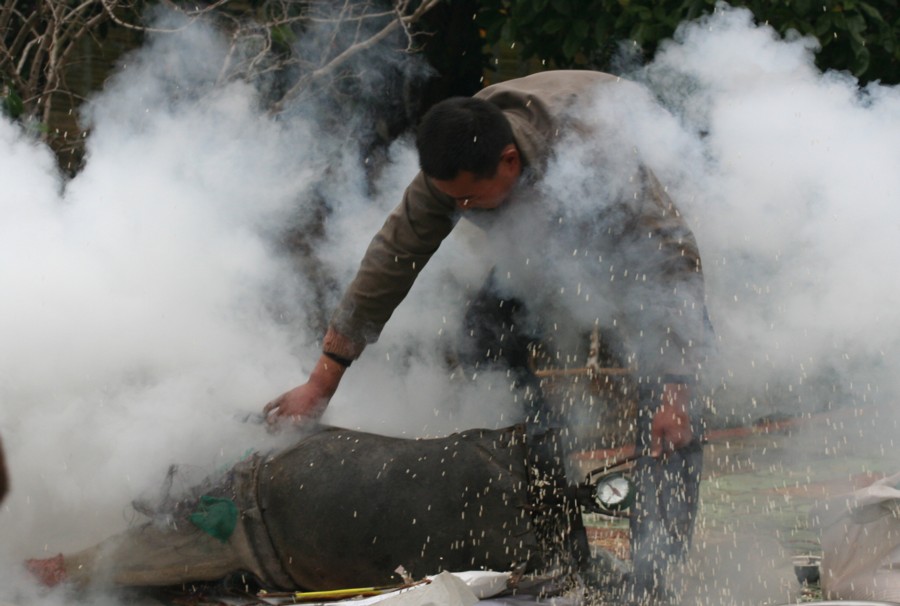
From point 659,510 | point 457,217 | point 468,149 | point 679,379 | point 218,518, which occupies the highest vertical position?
point 468,149

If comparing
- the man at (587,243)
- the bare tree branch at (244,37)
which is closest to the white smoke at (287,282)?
the man at (587,243)

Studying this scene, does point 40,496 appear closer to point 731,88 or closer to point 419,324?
point 419,324

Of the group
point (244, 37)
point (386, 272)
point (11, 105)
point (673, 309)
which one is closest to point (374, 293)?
point (386, 272)

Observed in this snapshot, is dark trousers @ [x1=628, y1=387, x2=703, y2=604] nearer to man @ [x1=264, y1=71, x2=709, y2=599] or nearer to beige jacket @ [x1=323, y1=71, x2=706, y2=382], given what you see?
man @ [x1=264, y1=71, x2=709, y2=599]

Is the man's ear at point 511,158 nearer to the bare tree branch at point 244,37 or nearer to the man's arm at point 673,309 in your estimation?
the man's arm at point 673,309

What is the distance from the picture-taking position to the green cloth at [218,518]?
3.36 metres

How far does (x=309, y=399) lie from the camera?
3.58m

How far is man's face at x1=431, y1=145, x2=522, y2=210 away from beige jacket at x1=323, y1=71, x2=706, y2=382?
0.06m

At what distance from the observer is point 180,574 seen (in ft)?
10.9

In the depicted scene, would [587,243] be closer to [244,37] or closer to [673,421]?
[673,421]

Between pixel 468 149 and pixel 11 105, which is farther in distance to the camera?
pixel 11 105

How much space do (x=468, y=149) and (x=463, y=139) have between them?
1.2 inches

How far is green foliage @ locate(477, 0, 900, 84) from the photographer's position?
5.08 meters

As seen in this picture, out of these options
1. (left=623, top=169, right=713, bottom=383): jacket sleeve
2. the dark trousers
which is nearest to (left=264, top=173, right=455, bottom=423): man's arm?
(left=623, top=169, right=713, bottom=383): jacket sleeve
